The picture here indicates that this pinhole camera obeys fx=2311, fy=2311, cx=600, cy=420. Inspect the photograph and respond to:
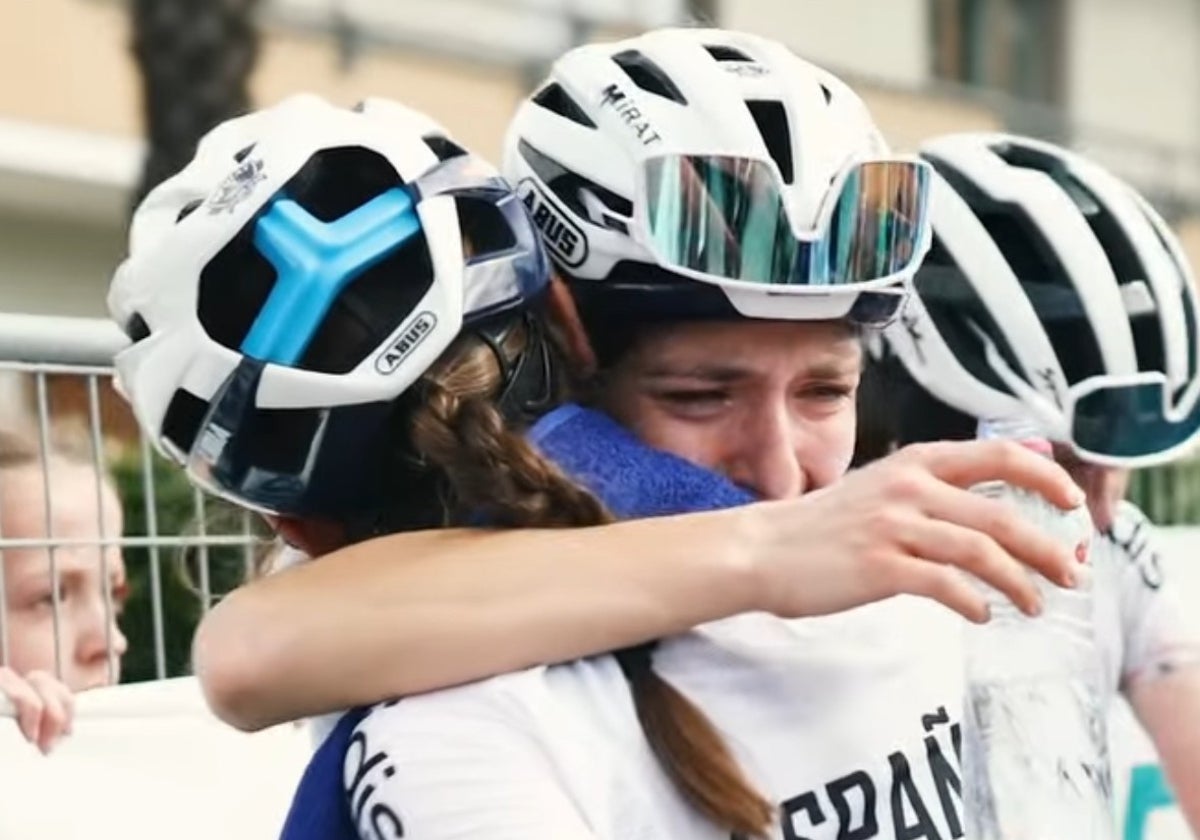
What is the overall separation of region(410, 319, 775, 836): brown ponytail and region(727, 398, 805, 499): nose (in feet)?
0.38

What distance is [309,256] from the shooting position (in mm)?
1504

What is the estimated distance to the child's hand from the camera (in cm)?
225

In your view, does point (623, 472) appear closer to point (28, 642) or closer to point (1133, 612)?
point (1133, 612)

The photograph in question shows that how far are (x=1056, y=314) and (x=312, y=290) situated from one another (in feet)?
3.51

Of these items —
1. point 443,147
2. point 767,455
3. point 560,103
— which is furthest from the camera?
point 560,103

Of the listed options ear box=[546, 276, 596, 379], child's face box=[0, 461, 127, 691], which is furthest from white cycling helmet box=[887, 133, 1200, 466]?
child's face box=[0, 461, 127, 691]

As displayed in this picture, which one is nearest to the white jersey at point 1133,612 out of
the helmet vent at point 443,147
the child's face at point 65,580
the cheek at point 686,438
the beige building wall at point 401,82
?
the cheek at point 686,438

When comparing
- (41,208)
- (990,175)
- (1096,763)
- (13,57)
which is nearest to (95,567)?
(990,175)

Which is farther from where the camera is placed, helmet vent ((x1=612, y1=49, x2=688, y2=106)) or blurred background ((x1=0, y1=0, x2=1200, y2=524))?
blurred background ((x1=0, y1=0, x2=1200, y2=524))

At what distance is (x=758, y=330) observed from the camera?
1.57m

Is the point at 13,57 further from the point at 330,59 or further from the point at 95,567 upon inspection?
the point at 95,567

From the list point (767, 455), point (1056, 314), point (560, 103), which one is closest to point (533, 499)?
point (767, 455)

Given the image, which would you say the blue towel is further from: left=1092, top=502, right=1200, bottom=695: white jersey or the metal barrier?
the metal barrier

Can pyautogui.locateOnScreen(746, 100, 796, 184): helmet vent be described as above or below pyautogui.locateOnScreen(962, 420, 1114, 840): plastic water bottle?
above
